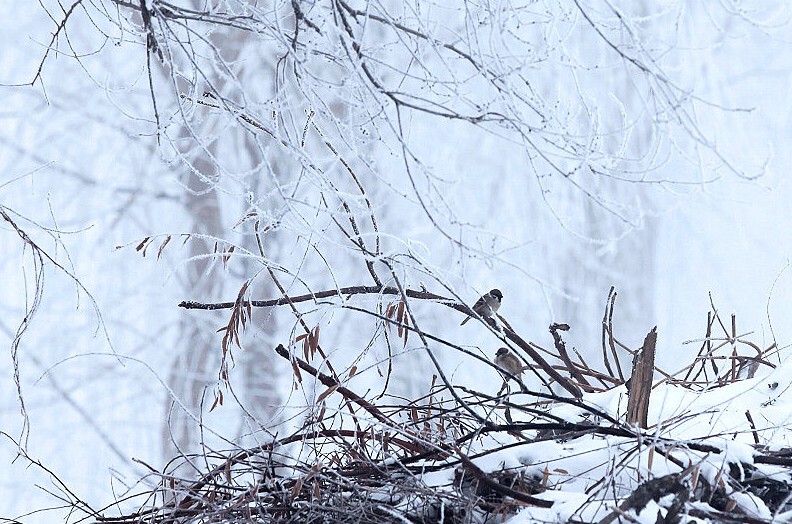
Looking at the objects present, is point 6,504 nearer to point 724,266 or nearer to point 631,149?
point 631,149

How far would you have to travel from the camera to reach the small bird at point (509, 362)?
1.12 metres

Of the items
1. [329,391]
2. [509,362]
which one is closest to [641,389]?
[509,362]

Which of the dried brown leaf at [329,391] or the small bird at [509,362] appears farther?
the small bird at [509,362]

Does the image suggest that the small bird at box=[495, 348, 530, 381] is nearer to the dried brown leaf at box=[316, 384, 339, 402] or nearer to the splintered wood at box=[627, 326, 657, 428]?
the splintered wood at box=[627, 326, 657, 428]

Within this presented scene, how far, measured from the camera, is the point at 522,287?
5750 mm

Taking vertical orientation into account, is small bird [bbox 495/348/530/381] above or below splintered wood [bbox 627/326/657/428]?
above

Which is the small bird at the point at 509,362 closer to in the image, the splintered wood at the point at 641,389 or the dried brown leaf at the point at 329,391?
the splintered wood at the point at 641,389

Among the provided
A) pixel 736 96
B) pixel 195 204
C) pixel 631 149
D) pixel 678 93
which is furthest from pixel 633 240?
pixel 678 93

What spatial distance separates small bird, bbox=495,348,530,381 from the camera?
1.12 metres

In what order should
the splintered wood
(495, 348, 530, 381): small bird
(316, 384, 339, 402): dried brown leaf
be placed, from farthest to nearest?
(495, 348, 530, 381): small bird < the splintered wood < (316, 384, 339, 402): dried brown leaf

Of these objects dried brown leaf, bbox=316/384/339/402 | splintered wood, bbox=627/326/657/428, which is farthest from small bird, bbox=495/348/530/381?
dried brown leaf, bbox=316/384/339/402

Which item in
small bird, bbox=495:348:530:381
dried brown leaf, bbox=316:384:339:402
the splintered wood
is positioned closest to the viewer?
dried brown leaf, bbox=316:384:339:402

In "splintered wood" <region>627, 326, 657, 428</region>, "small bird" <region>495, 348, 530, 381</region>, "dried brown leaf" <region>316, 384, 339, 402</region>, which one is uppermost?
"small bird" <region>495, 348, 530, 381</region>

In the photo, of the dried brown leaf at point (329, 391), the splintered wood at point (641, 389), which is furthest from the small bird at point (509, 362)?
the dried brown leaf at point (329, 391)
